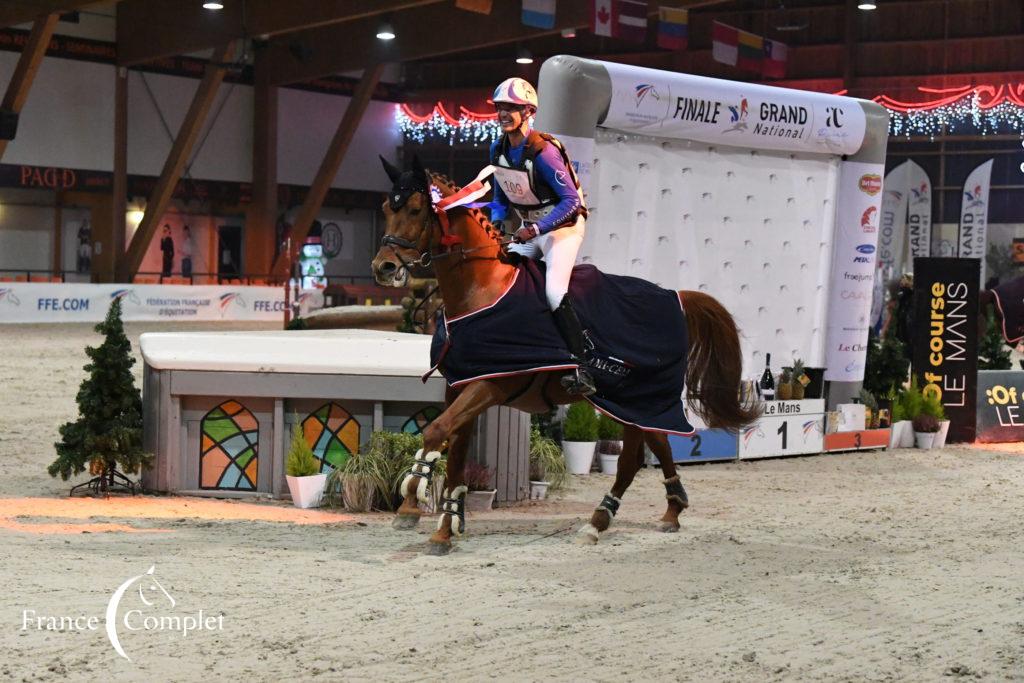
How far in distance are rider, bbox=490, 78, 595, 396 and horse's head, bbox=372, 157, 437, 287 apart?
46 cm

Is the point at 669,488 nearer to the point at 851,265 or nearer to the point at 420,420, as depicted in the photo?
the point at 420,420

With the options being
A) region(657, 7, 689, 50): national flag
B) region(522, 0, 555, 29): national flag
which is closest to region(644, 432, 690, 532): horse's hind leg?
region(522, 0, 555, 29): national flag

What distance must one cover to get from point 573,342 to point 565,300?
22 cm

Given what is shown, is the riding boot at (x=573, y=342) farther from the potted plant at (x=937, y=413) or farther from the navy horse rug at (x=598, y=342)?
the potted plant at (x=937, y=413)

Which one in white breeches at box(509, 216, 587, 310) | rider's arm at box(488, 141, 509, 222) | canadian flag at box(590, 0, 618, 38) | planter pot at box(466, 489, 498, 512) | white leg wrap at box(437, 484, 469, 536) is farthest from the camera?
canadian flag at box(590, 0, 618, 38)

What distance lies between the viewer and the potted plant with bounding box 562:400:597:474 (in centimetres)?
954

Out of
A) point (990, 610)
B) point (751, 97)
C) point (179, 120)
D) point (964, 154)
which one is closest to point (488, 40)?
point (179, 120)

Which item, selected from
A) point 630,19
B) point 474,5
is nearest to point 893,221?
point 630,19

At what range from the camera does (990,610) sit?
5.26 metres

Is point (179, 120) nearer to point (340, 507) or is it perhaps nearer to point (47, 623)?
point (340, 507)

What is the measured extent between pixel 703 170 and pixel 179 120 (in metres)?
21.8

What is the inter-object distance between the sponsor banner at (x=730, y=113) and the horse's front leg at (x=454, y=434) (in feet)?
12.5

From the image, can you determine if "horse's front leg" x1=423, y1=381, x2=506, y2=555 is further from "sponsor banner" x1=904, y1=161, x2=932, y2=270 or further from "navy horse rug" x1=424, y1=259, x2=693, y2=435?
"sponsor banner" x1=904, y1=161, x2=932, y2=270

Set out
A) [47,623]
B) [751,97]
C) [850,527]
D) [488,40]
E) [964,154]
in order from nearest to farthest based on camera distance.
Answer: [47,623] → [850,527] → [751,97] → [488,40] → [964,154]
